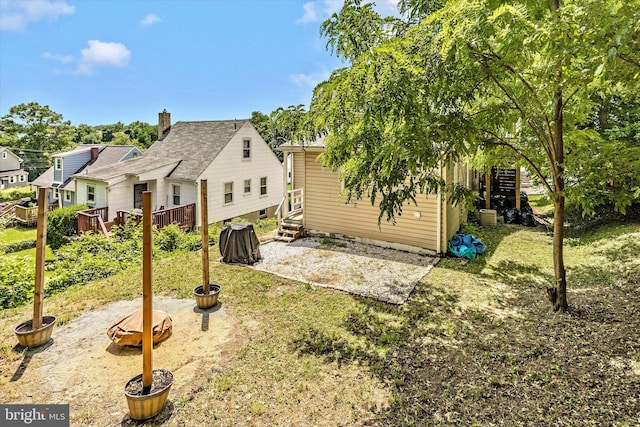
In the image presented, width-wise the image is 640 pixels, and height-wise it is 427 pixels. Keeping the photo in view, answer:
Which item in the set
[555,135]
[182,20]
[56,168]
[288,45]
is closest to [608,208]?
[555,135]

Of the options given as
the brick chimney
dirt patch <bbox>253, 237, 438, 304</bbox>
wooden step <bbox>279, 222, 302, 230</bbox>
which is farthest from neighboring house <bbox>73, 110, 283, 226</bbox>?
dirt patch <bbox>253, 237, 438, 304</bbox>

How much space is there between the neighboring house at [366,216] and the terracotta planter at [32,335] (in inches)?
248

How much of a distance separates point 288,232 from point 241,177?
9355mm

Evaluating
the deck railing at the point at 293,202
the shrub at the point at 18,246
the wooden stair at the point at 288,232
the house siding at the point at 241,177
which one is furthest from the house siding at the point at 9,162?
the wooden stair at the point at 288,232

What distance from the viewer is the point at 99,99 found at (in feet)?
215

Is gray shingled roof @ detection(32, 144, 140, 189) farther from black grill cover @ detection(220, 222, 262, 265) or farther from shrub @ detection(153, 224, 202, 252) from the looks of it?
black grill cover @ detection(220, 222, 262, 265)

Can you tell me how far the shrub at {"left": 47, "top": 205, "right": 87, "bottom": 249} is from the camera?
48.3 ft

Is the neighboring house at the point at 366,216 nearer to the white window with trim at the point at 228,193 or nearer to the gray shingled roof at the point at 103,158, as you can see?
the white window with trim at the point at 228,193

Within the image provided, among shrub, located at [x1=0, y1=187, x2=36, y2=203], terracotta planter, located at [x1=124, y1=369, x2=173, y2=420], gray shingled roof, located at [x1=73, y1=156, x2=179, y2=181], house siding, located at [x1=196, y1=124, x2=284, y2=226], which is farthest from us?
shrub, located at [x1=0, y1=187, x2=36, y2=203]

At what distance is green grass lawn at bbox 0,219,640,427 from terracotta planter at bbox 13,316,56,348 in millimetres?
185

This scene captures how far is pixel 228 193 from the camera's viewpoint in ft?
61.4

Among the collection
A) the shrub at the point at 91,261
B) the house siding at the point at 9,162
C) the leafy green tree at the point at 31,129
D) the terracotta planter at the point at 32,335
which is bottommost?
the terracotta planter at the point at 32,335

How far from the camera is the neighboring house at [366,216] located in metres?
9.28

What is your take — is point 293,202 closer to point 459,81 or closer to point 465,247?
point 465,247
